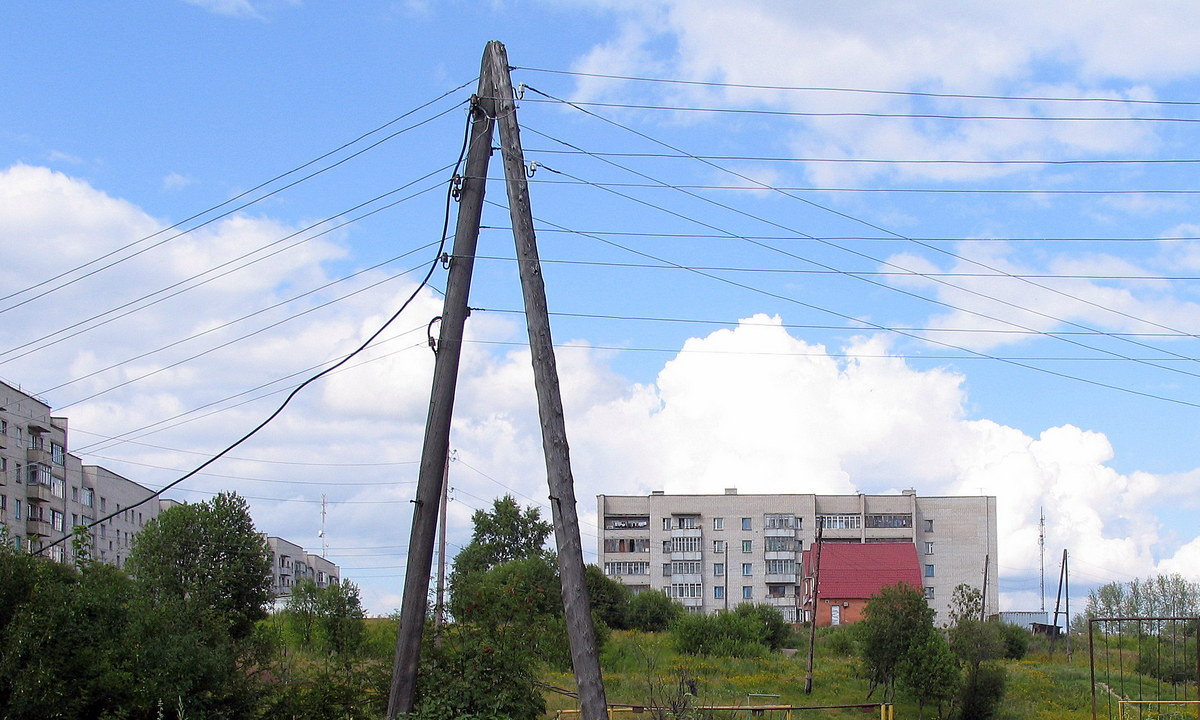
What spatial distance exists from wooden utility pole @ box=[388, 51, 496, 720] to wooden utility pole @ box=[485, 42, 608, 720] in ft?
1.41

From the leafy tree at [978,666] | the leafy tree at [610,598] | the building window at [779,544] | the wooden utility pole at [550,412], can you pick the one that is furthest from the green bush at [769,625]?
the wooden utility pole at [550,412]

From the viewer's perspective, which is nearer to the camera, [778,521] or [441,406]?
[441,406]

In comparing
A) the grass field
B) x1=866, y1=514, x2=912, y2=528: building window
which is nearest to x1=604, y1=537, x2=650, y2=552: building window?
x1=866, y1=514, x2=912, y2=528: building window

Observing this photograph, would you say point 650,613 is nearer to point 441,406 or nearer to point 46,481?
point 46,481

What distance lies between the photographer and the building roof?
288ft

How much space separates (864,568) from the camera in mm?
89125

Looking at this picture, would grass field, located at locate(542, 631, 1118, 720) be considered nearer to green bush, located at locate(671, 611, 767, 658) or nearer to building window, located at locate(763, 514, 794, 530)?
green bush, located at locate(671, 611, 767, 658)

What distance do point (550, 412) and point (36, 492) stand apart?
230 ft

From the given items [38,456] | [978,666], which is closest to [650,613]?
[978,666]

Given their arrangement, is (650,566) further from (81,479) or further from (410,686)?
(410,686)

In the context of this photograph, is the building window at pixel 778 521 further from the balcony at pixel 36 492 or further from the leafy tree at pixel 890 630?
the leafy tree at pixel 890 630

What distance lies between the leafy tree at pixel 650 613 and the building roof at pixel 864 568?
21.8 m

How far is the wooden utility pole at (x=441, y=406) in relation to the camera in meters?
12.6

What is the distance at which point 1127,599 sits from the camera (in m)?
86.1
